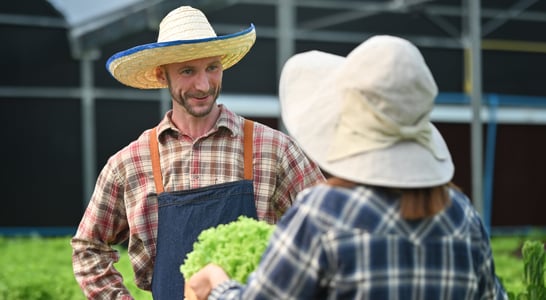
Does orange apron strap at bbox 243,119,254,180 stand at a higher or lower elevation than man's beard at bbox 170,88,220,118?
lower

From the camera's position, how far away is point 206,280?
2516 millimetres

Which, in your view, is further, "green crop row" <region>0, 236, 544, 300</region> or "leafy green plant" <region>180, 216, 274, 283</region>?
"green crop row" <region>0, 236, 544, 300</region>

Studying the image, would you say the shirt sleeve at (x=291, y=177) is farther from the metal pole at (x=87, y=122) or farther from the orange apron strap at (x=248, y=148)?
the metal pole at (x=87, y=122)

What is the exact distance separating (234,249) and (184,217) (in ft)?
2.71

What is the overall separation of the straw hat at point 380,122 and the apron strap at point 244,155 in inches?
49.4

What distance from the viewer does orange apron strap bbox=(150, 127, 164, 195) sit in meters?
3.56

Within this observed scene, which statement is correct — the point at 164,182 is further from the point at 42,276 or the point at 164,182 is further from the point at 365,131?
Result: the point at 42,276

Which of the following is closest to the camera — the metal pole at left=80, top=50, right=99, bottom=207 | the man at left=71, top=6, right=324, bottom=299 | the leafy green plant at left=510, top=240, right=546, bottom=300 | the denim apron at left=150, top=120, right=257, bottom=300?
the denim apron at left=150, top=120, right=257, bottom=300

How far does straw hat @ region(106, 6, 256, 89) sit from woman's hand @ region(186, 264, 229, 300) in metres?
1.24

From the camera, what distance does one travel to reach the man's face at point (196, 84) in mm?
3564

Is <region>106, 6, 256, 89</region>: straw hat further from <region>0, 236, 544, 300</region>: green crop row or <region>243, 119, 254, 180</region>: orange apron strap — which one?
<region>0, 236, 544, 300</region>: green crop row

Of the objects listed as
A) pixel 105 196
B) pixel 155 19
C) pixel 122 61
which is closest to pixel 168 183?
pixel 105 196

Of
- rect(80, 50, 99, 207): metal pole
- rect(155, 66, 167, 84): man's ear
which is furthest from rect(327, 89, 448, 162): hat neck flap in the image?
rect(80, 50, 99, 207): metal pole

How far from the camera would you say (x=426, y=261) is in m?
2.20
